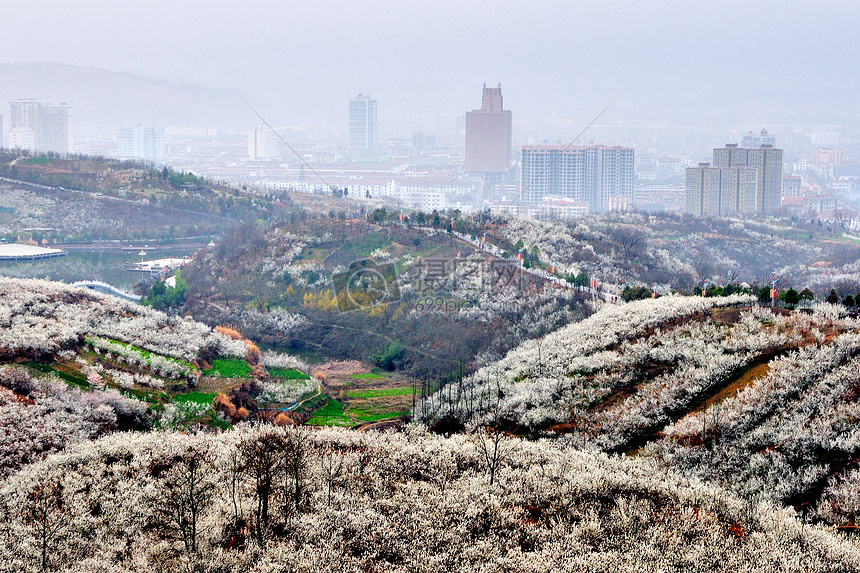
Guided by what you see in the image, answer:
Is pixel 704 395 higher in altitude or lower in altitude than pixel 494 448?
higher

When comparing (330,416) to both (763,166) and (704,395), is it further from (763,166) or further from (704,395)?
A: (763,166)

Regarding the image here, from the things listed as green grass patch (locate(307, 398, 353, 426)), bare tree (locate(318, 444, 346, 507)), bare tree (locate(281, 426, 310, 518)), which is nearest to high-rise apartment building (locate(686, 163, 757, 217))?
green grass patch (locate(307, 398, 353, 426))

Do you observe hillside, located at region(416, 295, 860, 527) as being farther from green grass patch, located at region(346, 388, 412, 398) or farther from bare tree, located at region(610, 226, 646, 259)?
bare tree, located at region(610, 226, 646, 259)

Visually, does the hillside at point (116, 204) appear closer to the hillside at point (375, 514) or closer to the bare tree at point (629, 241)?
the bare tree at point (629, 241)

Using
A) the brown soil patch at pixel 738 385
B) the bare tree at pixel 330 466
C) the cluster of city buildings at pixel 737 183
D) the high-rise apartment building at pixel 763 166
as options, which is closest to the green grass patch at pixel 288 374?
the bare tree at pixel 330 466

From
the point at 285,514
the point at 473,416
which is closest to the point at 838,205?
the point at 473,416

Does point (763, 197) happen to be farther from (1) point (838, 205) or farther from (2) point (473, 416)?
(2) point (473, 416)

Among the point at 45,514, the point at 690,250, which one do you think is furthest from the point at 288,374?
the point at 690,250
